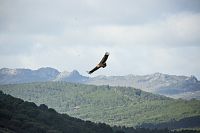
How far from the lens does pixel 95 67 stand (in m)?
50.1

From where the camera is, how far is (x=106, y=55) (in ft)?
160

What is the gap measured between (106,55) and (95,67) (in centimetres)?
198
